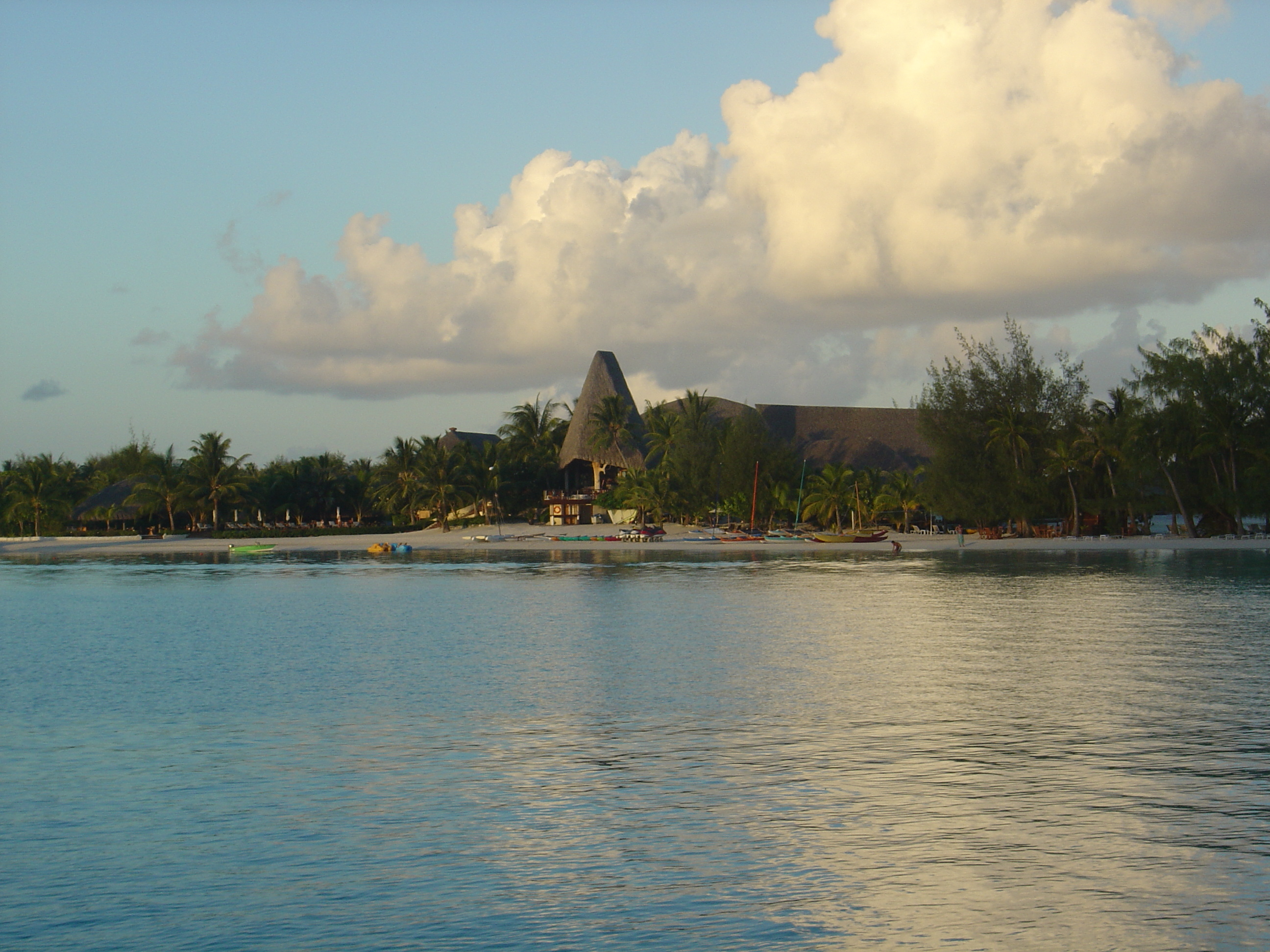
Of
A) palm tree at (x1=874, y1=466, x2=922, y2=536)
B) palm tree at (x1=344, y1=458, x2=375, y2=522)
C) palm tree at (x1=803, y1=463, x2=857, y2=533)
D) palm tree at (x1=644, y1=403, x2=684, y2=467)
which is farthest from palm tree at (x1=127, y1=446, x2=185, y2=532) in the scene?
palm tree at (x1=874, y1=466, x2=922, y2=536)

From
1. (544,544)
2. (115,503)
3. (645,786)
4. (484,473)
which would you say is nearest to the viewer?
(645,786)

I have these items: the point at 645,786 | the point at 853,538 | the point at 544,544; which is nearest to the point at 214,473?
the point at 544,544

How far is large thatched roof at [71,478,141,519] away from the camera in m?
67.6

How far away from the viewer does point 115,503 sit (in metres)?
67.8

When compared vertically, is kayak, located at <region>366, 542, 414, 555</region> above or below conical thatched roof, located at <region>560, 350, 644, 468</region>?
below

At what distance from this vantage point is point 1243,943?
5855mm

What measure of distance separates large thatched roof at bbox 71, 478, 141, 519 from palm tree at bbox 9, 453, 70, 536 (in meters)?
1.29

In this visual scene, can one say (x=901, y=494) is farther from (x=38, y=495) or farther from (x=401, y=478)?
(x=38, y=495)

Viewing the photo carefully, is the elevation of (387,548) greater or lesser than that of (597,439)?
lesser

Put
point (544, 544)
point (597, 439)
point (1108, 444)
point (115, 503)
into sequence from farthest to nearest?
point (597, 439) < point (115, 503) < point (544, 544) < point (1108, 444)

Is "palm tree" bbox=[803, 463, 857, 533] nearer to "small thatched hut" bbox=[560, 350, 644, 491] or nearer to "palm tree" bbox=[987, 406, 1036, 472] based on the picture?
"palm tree" bbox=[987, 406, 1036, 472]

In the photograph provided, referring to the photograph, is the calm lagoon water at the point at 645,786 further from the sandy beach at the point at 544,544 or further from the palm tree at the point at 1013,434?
the palm tree at the point at 1013,434

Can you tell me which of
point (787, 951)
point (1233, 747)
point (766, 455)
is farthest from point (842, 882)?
point (766, 455)

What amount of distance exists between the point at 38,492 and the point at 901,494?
162ft
